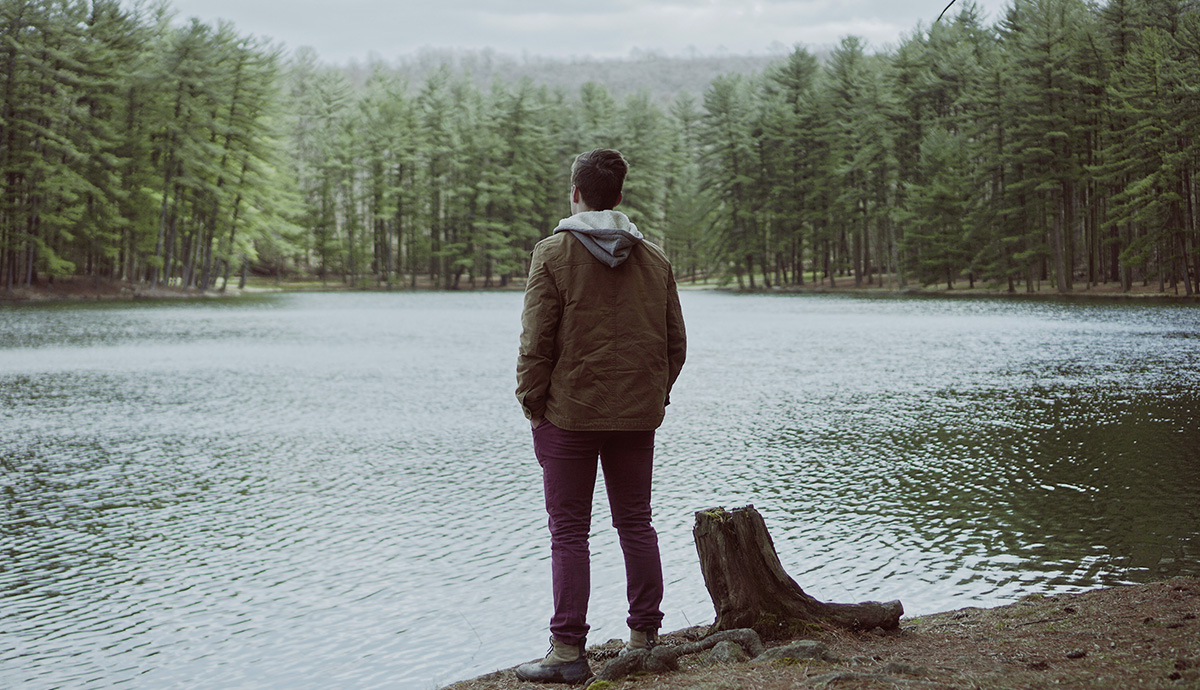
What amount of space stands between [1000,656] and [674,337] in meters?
1.57

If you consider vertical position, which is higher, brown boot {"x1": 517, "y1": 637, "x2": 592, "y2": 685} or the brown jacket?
the brown jacket

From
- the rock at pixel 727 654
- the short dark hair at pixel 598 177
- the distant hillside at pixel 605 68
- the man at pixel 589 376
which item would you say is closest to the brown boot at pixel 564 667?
the man at pixel 589 376

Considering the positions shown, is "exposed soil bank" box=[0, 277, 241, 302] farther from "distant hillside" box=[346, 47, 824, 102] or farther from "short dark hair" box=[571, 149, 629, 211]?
"distant hillside" box=[346, 47, 824, 102]

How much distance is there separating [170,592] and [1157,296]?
3928 centimetres

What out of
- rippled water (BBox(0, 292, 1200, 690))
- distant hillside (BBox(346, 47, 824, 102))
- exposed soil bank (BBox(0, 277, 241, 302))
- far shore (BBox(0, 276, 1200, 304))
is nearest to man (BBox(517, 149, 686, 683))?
A: rippled water (BBox(0, 292, 1200, 690))

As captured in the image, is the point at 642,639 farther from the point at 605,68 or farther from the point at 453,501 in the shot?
the point at 605,68

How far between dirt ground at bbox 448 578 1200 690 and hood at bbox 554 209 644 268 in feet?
4.71

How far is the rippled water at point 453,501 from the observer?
5.00 meters

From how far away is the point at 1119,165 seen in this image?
3812 cm

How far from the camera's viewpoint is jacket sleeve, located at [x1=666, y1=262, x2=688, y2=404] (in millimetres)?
3633

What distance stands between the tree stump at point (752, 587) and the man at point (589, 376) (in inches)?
12.1

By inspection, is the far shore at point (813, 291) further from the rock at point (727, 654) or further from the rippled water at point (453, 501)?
the rock at point (727, 654)

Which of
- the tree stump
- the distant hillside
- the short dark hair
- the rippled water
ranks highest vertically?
the distant hillside

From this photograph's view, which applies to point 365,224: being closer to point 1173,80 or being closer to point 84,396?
point 1173,80
